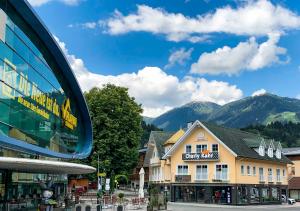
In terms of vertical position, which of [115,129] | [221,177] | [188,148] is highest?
[115,129]

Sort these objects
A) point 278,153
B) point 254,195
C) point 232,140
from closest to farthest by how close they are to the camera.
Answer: point 254,195 < point 232,140 < point 278,153

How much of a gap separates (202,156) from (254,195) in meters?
7.71

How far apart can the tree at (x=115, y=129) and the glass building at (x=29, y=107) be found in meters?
16.1

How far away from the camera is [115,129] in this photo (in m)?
59.2

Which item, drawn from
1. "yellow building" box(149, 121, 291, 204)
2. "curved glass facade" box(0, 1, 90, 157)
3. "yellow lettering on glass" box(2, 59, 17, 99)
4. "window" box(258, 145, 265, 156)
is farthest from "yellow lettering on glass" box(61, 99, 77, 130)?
"window" box(258, 145, 265, 156)

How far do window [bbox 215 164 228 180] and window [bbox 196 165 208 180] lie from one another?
4.96 ft

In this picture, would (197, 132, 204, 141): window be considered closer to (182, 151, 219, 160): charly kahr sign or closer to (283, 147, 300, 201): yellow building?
(182, 151, 219, 160): charly kahr sign

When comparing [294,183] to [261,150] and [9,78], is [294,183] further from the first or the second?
[9,78]

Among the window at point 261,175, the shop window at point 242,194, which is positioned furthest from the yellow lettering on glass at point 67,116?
the window at point 261,175

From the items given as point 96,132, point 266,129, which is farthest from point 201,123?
point 266,129

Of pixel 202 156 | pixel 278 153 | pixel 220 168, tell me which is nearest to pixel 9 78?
pixel 202 156

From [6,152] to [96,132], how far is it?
34740mm

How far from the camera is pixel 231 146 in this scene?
5509 cm

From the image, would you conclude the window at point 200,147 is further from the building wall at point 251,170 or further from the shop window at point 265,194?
the shop window at point 265,194
